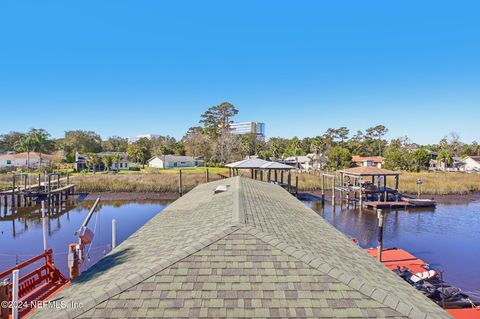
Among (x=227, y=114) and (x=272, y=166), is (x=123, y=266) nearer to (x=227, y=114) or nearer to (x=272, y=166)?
(x=272, y=166)

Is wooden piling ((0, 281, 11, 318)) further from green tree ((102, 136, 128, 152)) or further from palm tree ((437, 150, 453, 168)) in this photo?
green tree ((102, 136, 128, 152))

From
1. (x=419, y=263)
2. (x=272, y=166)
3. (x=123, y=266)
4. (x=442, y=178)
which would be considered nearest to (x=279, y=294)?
(x=123, y=266)

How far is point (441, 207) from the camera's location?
35.5 metres

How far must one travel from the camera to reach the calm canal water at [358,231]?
18505 mm

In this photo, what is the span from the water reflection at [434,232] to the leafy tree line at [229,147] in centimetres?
3055

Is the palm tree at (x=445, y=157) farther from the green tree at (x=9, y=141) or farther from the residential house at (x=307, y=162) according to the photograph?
the green tree at (x=9, y=141)

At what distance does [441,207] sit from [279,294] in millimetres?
38237

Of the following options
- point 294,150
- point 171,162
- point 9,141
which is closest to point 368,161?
point 294,150

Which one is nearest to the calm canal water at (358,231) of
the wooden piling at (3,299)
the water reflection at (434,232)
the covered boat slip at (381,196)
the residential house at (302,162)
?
the water reflection at (434,232)

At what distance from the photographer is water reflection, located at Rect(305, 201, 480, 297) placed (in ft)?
58.8

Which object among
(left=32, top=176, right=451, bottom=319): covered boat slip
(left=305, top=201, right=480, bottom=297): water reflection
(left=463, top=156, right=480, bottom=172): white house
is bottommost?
(left=305, top=201, right=480, bottom=297): water reflection

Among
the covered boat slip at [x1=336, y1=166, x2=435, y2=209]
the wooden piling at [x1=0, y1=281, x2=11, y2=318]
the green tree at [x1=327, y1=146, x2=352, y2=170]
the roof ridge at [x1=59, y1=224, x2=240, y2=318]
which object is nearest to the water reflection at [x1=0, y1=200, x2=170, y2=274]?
the wooden piling at [x1=0, y1=281, x2=11, y2=318]

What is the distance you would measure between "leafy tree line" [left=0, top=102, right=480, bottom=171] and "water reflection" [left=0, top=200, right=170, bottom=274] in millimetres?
27248

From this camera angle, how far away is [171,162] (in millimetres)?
70688
